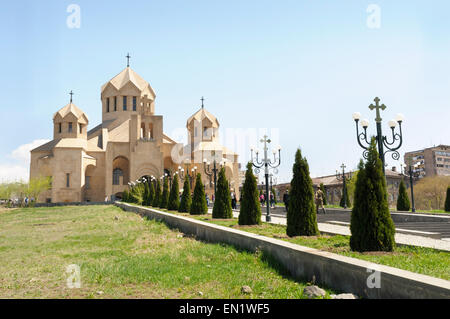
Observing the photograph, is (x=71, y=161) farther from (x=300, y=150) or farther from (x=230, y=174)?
(x=300, y=150)

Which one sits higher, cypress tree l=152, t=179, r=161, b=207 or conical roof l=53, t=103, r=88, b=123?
conical roof l=53, t=103, r=88, b=123

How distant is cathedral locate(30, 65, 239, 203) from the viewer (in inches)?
1640

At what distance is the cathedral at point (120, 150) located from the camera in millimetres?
41656

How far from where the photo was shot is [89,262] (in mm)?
6195

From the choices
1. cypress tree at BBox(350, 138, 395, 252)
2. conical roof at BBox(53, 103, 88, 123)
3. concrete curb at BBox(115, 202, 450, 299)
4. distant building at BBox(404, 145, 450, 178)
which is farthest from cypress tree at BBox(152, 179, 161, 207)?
distant building at BBox(404, 145, 450, 178)

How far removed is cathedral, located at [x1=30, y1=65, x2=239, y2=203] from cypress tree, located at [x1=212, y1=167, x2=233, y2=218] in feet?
87.2

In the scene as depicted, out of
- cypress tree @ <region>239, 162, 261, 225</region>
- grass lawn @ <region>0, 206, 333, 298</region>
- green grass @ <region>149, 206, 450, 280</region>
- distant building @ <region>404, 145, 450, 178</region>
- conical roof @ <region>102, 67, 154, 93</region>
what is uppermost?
conical roof @ <region>102, 67, 154, 93</region>

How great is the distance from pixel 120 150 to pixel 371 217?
4227cm

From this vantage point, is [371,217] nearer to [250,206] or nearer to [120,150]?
[250,206]

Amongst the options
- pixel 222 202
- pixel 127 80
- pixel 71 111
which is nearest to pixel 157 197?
pixel 222 202

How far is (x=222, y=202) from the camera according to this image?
12.5 m

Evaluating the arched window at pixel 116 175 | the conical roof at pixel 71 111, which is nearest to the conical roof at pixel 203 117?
the arched window at pixel 116 175

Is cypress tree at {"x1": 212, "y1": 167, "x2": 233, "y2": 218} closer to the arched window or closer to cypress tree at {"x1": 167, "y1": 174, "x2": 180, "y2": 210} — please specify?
cypress tree at {"x1": 167, "y1": 174, "x2": 180, "y2": 210}

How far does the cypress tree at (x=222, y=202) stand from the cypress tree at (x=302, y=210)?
5.43 m
